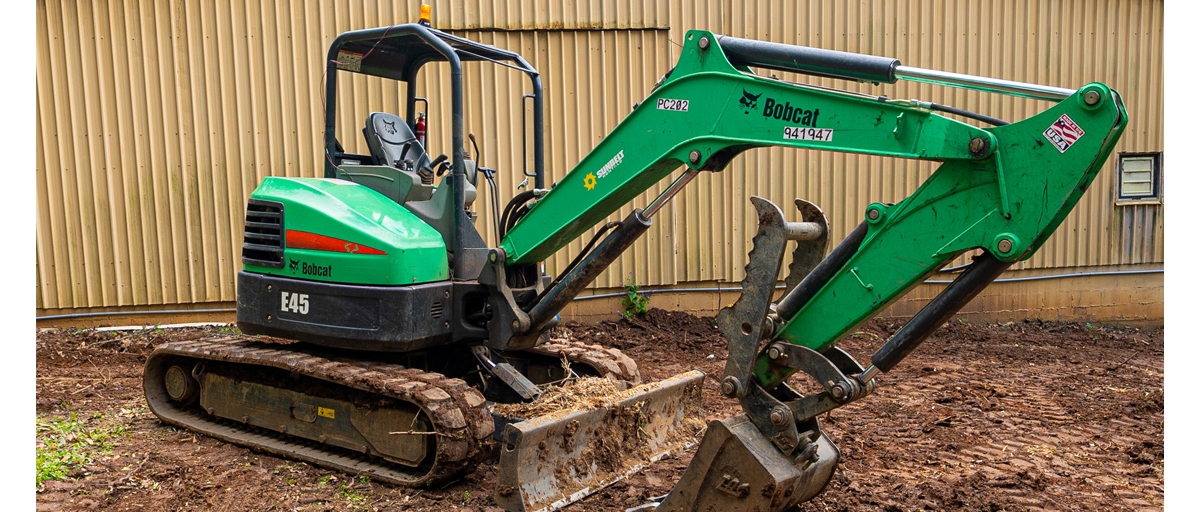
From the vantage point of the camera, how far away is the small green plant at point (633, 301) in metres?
9.45

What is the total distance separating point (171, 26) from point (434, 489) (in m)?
6.36

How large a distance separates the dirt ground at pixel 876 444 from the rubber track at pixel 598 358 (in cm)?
72

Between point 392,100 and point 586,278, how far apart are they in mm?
5058

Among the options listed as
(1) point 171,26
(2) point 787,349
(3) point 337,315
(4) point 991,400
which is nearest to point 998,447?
(4) point 991,400

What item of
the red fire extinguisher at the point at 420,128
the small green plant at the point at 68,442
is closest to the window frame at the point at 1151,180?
the red fire extinguisher at the point at 420,128

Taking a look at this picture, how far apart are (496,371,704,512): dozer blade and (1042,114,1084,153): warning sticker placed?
8.50 feet

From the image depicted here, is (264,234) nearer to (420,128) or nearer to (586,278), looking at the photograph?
(420,128)

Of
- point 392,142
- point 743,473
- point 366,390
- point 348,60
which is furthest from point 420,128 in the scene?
point 743,473

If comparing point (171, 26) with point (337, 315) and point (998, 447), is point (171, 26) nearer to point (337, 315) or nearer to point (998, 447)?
point (337, 315)

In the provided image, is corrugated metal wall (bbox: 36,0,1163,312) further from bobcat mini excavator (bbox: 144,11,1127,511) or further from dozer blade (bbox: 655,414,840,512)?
dozer blade (bbox: 655,414,840,512)

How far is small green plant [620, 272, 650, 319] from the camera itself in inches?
372

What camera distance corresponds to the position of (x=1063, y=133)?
3230mm

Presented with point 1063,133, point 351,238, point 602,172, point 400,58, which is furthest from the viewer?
point 400,58

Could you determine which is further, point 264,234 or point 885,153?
point 264,234
